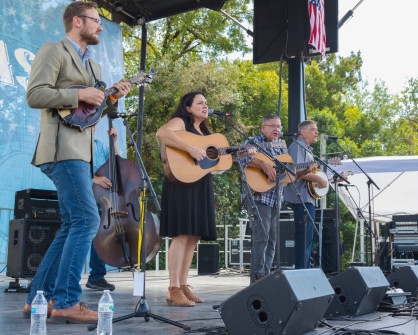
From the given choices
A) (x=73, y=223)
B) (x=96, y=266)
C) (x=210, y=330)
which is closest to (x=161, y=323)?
(x=210, y=330)

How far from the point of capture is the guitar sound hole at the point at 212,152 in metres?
4.59

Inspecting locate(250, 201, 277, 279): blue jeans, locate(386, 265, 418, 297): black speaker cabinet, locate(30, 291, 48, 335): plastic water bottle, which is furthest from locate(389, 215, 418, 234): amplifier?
locate(30, 291, 48, 335): plastic water bottle

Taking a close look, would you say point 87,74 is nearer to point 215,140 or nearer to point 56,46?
point 56,46

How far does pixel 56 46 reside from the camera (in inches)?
129

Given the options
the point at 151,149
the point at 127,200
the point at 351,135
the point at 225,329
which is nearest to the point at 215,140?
the point at 127,200

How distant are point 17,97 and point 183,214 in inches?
188

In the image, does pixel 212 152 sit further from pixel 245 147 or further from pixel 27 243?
pixel 27 243

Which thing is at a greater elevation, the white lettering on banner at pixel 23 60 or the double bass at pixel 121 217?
the white lettering on banner at pixel 23 60

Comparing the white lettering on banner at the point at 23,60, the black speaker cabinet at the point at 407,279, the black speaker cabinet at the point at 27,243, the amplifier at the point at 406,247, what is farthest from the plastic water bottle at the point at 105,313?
the amplifier at the point at 406,247

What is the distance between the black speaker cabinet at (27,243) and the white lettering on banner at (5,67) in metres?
2.86

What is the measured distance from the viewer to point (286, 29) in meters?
8.04

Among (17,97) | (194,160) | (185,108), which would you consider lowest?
(194,160)

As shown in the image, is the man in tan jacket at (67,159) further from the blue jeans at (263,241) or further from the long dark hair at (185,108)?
the blue jeans at (263,241)

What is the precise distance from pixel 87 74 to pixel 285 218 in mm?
6126
